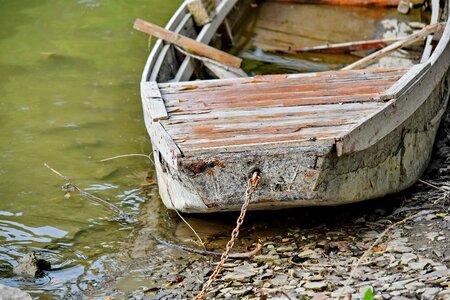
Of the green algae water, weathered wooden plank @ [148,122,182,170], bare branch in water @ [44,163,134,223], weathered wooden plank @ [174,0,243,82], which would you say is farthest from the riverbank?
weathered wooden plank @ [174,0,243,82]

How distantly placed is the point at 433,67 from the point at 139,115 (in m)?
3.51

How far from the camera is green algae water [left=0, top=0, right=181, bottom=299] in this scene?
21.3 ft

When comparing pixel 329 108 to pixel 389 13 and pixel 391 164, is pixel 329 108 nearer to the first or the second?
pixel 391 164

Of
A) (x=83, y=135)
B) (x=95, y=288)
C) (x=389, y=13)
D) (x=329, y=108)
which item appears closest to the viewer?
(x=95, y=288)

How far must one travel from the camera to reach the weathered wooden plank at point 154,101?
6254 mm

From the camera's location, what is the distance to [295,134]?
5.70 m

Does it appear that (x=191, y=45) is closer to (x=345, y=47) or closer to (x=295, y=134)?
(x=345, y=47)

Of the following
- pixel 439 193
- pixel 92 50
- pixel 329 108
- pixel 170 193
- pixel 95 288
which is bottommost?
pixel 92 50

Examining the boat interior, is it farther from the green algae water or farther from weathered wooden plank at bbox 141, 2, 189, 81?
the green algae water

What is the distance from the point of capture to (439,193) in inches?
250

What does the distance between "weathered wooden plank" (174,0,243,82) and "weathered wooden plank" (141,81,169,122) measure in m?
0.88

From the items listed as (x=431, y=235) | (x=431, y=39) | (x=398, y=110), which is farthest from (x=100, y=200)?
(x=431, y=39)

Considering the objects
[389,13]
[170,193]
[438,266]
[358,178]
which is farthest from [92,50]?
[438,266]

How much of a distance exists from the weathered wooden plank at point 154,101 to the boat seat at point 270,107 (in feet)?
0.17
